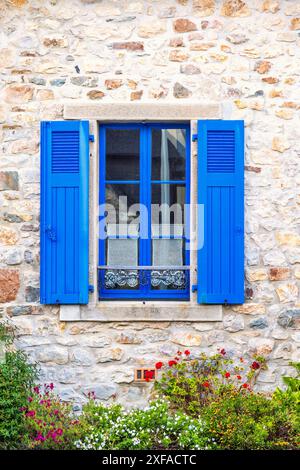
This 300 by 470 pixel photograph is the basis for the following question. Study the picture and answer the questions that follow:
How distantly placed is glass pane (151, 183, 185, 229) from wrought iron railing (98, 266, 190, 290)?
0.38 meters

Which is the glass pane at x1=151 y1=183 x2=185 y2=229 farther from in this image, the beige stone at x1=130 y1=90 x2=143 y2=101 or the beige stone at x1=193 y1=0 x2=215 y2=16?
the beige stone at x1=193 y1=0 x2=215 y2=16

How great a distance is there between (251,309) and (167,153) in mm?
1548

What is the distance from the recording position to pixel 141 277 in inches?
253

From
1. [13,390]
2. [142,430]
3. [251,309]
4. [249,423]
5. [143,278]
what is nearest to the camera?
[249,423]

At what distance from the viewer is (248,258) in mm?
6352

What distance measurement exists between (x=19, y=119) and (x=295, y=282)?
2.77 m

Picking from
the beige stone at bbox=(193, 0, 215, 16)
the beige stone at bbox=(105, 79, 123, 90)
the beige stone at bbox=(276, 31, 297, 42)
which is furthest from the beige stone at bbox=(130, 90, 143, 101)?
the beige stone at bbox=(276, 31, 297, 42)

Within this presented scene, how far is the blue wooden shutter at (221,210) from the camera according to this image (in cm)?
628

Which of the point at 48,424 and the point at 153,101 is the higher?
the point at 153,101

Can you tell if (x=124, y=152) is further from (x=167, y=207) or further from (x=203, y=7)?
(x=203, y=7)

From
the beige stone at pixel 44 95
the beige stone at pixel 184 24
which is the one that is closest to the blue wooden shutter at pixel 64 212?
the beige stone at pixel 44 95

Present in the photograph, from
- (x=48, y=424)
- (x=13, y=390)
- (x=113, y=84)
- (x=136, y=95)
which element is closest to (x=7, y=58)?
(x=113, y=84)

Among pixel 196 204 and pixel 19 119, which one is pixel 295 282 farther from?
pixel 19 119

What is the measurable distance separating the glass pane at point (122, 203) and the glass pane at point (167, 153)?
9.4 inches
